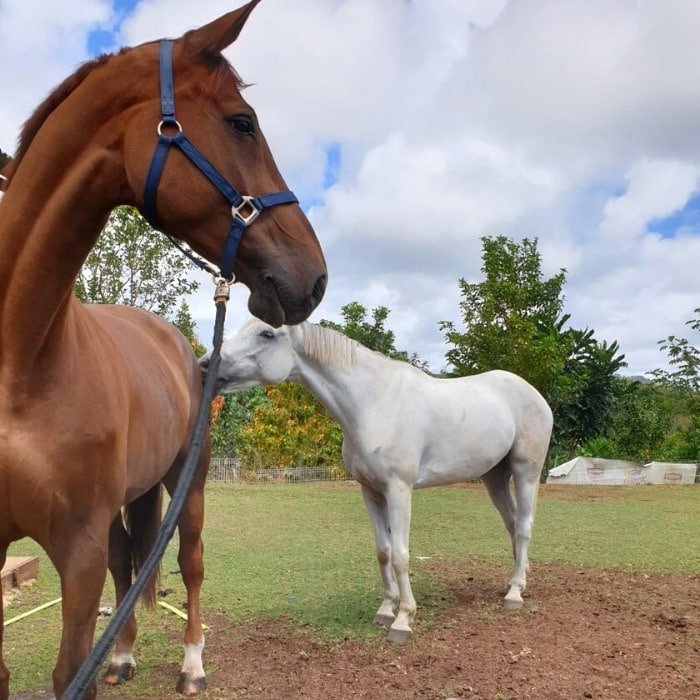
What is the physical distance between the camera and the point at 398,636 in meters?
3.95

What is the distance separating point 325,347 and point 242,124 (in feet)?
8.81

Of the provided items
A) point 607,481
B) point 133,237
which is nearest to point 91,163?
point 133,237

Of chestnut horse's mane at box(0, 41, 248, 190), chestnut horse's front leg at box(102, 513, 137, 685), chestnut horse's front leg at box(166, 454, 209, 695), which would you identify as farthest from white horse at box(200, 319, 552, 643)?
chestnut horse's mane at box(0, 41, 248, 190)

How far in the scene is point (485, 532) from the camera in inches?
339

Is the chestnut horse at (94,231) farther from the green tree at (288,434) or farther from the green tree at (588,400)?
the green tree at (588,400)

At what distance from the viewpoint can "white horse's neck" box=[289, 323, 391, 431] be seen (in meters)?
4.31

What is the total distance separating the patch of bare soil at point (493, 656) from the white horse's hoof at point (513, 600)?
0.27 ft

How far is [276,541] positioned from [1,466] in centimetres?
630

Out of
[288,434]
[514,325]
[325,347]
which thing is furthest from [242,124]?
[288,434]

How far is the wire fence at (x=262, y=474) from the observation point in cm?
1700

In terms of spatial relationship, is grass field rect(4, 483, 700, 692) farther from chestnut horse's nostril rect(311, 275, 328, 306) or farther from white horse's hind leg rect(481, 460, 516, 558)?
chestnut horse's nostril rect(311, 275, 328, 306)

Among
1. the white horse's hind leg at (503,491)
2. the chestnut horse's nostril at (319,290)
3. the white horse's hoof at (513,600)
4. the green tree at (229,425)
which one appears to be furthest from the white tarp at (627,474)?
the chestnut horse's nostril at (319,290)

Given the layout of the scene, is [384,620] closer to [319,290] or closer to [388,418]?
[388,418]

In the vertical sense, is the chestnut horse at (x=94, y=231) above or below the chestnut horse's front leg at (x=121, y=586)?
above
